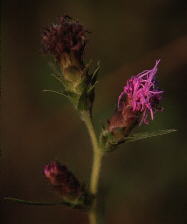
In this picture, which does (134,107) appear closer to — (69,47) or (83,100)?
(83,100)

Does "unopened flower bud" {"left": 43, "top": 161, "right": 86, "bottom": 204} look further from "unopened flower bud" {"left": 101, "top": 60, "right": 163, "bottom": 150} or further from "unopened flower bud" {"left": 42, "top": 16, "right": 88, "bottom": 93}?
"unopened flower bud" {"left": 42, "top": 16, "right": 88, "bottom": 93}

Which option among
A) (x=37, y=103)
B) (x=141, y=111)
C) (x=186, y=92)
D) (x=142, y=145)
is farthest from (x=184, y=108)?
(x=141, y=111)

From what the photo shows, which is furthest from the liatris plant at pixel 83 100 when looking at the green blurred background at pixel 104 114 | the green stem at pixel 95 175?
the green blurred background at pixel 104 114

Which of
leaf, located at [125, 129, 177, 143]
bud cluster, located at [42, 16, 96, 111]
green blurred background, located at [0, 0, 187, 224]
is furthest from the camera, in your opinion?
green blurred background, located at [0, 0, 187, 224]

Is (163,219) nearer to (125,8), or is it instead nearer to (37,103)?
(37,103)

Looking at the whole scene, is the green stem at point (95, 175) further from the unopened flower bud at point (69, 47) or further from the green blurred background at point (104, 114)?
the green blurred background at point (104, 114)

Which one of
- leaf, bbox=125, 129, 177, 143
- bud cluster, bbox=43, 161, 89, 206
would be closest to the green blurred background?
bud cluster, bbox=43, 161, 89, 206

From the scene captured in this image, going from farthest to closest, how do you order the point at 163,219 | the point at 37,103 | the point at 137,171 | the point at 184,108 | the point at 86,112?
the point at 37,103, the point at 184,108, the point at 137,171, the point at 163,219, the point at 86,112
